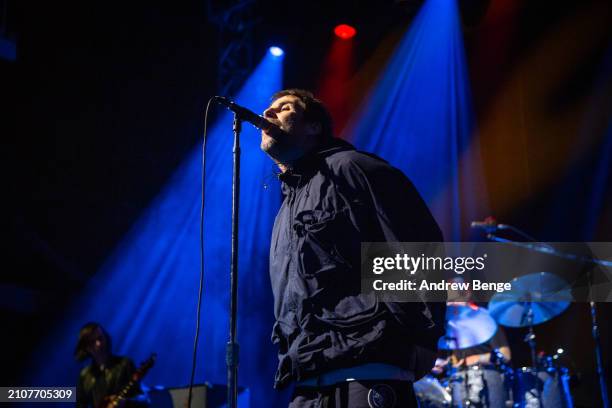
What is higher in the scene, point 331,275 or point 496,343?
point 496,343

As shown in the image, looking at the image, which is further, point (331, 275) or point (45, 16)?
point (45, 16)

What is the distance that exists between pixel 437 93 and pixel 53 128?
18.3 ft

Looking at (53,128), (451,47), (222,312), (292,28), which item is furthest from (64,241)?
(451,47)

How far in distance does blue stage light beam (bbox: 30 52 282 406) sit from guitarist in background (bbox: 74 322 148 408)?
71.2 inches

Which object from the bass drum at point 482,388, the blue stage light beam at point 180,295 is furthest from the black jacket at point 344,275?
the blue stage light beam at point 180,295

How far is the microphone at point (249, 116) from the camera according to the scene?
8.18 ft

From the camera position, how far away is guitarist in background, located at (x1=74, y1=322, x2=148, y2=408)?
6133 mm

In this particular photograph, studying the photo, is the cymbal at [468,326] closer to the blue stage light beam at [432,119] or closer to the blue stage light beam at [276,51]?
the blue stage light beam at [432,119]

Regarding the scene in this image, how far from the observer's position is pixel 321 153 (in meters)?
2.56

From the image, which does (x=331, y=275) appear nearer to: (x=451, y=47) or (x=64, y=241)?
(x=64, y=241)

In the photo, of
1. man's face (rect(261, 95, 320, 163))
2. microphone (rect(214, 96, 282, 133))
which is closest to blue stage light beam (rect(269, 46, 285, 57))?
man's face (rect(261, 95, 320, 163))

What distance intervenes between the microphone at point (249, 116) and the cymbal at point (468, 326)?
464 centimetres

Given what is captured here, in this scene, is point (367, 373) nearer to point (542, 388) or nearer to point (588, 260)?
point (588, 260)

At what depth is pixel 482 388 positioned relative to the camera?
20.4 feet
